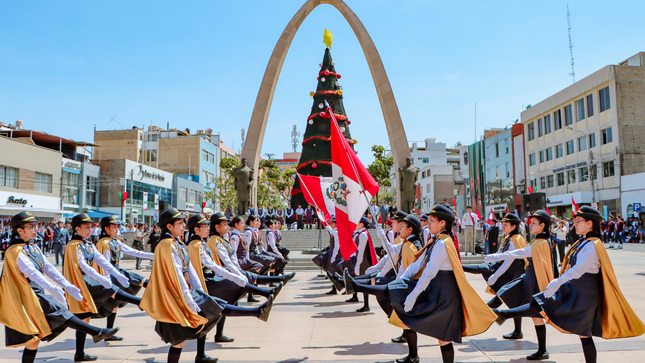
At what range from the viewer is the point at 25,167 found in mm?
38000

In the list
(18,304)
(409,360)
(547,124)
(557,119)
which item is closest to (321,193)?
(409,360)

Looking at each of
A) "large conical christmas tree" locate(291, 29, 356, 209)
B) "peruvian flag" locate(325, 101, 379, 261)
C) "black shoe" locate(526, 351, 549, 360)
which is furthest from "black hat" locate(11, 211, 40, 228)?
"large conical christmas tree" locate(291, 29, 356, 209)

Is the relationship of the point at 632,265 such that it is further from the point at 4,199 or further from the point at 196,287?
the point at 4,199

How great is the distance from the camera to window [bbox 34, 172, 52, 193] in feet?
129

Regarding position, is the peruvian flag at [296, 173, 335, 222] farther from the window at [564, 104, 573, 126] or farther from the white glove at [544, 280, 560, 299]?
the window at [564, 104, 573, 126]

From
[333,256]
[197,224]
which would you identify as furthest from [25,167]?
[197,224]

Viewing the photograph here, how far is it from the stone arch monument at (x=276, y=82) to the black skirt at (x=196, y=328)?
70.8 feet

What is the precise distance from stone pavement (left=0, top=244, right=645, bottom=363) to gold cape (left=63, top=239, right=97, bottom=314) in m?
0.63

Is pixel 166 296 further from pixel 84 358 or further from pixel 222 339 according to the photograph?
pixel 222 339

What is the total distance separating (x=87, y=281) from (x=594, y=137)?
4366 cm

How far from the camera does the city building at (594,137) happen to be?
38.9 m

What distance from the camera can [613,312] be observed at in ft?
16.9

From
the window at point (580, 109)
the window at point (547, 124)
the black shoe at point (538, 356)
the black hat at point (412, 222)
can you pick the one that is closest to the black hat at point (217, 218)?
the black hat at point (412, 222)

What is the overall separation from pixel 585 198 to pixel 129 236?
35.2 meters
